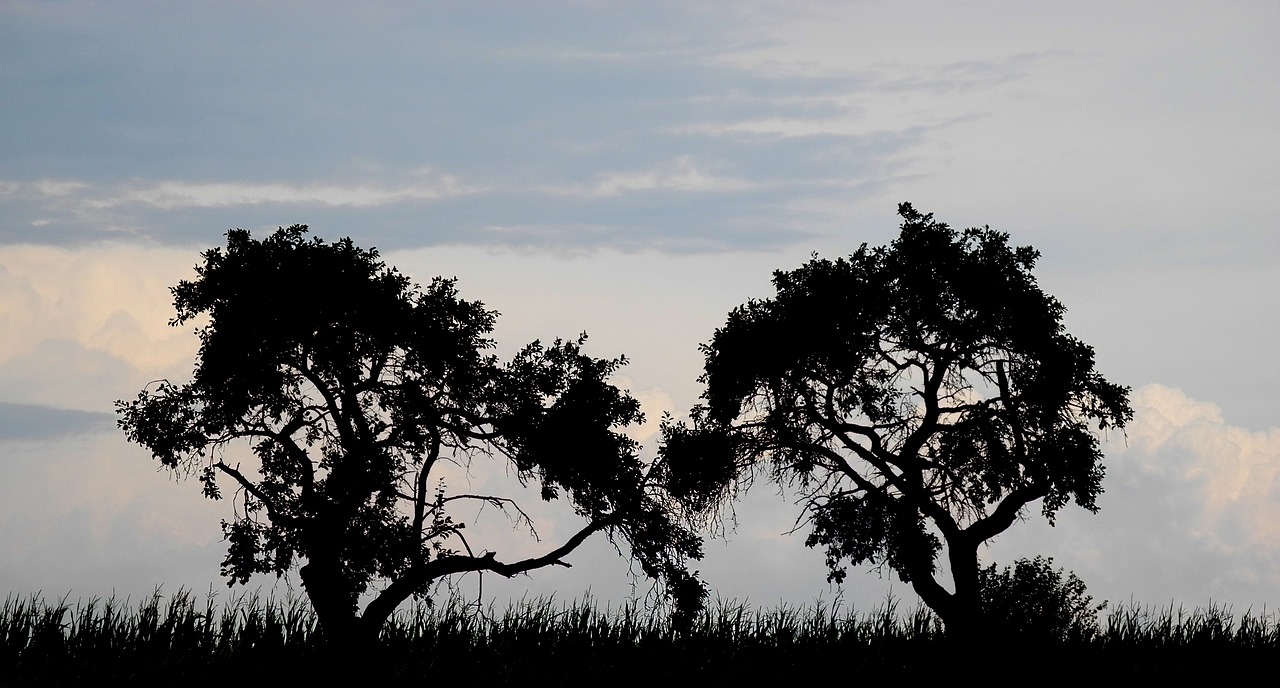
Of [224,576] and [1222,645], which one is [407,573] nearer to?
[224,576]

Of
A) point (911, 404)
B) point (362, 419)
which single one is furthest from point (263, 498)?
point (911, 404)

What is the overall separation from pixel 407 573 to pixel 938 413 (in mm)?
13725

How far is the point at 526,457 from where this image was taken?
31094 mm

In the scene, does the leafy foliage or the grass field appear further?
the leafy foliage

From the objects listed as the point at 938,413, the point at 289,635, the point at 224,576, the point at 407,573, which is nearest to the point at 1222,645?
the point at 938,413

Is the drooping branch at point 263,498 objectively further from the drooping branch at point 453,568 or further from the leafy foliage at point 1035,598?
the leafy foliage at point 1035,598

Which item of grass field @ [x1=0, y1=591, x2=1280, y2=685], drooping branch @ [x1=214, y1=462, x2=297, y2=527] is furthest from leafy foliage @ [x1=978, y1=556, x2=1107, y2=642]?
drooping branch @ [x1=214, y1=462, x2=297, y2=527]

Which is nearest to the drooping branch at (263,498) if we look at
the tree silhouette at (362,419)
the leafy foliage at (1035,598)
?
the tree silhouette at (362,419)

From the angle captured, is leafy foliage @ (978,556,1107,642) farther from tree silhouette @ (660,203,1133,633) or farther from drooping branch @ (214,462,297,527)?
drooping branch @ (214,462,297,527)

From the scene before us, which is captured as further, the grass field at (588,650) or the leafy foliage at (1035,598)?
the leafy foliage at (1035,598)

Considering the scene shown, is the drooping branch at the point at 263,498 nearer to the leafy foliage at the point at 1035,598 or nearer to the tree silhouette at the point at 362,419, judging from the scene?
the tree silhouette at the point at 362,419

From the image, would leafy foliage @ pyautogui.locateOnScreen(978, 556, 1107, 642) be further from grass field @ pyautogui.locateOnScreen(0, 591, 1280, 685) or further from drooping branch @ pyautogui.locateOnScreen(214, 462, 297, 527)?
drooping branch @ pyautogui.locateOnScreen(214, 462, 297, 527)

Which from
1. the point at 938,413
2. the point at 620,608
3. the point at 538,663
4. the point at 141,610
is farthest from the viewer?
the point at 938,413

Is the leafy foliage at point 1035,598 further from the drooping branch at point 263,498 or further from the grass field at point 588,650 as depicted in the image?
the drooping branch at point 263,498
